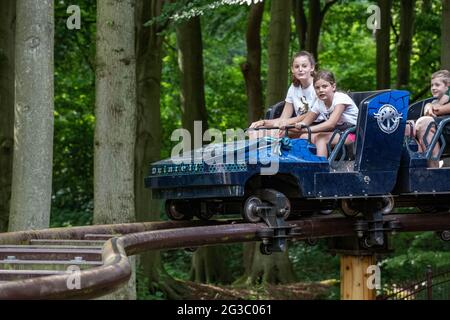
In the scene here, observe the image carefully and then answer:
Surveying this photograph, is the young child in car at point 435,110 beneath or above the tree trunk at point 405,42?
beneath

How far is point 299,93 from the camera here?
8922 millimetres

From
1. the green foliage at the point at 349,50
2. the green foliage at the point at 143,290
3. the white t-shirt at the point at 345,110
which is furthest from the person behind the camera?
the green foliage at the point at 349,50

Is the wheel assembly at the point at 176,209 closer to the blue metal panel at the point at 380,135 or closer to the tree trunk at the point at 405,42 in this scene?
the blue metal panel at the point at 380,135

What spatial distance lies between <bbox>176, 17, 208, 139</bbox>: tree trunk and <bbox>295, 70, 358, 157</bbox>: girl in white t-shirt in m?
11.0

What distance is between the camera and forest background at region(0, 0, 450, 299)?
15727mm

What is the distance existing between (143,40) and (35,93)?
6.45 meters

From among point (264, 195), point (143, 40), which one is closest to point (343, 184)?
point (264, 195)

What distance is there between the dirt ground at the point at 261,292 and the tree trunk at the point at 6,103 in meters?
4.67

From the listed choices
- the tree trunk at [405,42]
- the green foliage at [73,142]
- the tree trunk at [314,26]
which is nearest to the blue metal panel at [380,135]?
the green foliage at [73,142]

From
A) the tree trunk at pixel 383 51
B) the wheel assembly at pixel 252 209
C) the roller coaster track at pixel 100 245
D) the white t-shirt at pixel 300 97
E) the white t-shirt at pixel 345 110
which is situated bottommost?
the roller coaster track at pixel 100 245

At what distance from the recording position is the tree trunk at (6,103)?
13.7 metres

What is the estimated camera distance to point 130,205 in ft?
33.9

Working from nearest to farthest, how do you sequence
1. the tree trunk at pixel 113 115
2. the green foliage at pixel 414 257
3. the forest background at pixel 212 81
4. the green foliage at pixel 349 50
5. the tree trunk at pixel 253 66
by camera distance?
the tree trunk at pixel 113 115 → the forest background at pixel 212 81 → the green foliage at pixel 414 257 → the tree trunk at pixel 253 66 → the green foliage at pixel 349 50
